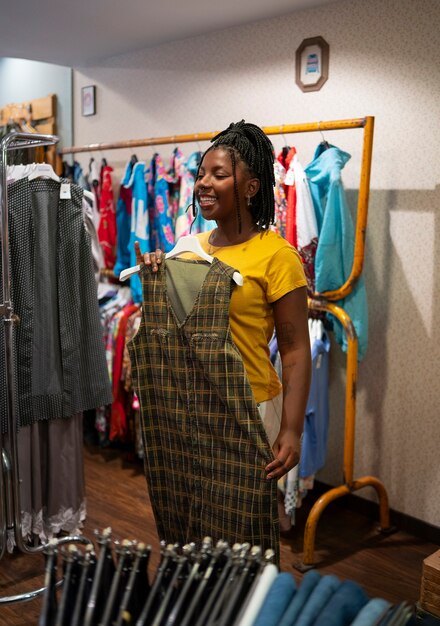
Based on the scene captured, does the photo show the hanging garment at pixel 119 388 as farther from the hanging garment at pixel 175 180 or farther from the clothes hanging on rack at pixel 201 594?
the clothes hanging on rack at pixel 201 594

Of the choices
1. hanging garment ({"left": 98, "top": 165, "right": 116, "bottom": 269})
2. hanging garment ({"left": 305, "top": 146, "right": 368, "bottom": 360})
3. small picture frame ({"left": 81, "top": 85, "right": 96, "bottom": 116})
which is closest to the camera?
Result: hanging garment ({"left": 305, "top": 146, "right": 368, "bottom": 360})

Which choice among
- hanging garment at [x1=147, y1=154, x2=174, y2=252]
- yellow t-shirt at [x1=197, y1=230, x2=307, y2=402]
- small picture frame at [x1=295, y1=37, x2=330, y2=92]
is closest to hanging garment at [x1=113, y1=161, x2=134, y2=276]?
hanging garment at [x1=147, y1=154, x2=174, y2=252]

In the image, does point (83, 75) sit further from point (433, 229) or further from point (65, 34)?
point (433, 229)

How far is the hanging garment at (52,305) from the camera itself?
97.0 inches

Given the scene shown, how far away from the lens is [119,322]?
3727mm

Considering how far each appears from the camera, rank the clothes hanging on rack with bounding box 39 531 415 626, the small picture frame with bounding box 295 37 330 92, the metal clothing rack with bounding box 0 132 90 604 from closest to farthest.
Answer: the clothes hanging on rack with bounding box 39 531 415 626 < the metal clothing rack with bounding box 0 132 90 604 < the small picture frame with bounding box 295 37 330 92

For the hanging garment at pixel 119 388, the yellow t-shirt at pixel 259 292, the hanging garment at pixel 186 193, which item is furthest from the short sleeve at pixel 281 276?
the hanging garment at pixel 119 388

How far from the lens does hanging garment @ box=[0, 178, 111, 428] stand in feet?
8.08

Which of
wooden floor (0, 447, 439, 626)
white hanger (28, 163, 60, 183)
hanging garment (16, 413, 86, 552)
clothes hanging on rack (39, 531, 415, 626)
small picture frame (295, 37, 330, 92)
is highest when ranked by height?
small picture frame (295, 37, 330, 92)

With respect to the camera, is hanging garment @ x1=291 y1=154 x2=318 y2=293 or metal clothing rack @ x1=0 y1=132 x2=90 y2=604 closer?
metal clothing rack @ x1=0 y1=132 x2=90 y2=604

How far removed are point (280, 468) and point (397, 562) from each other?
1.47 meters

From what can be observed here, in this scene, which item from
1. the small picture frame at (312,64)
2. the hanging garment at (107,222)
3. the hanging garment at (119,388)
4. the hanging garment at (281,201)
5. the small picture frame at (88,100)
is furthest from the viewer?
the small picture frame at (88,100)

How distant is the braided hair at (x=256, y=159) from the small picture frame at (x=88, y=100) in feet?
9.74

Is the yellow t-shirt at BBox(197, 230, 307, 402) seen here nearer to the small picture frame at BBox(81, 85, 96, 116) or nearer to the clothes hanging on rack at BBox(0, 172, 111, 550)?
the clothes hanging on rack at BBox(0, 172, 111, 550)
